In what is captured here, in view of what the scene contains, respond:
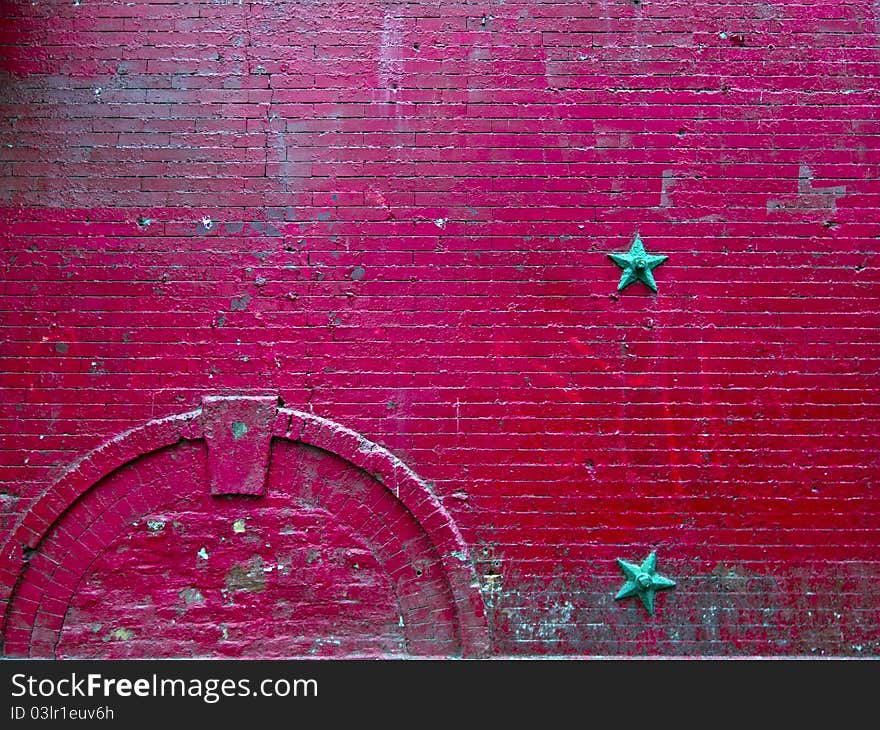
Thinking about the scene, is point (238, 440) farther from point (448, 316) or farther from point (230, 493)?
point (448, 316)

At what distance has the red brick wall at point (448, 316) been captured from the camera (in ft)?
16.2

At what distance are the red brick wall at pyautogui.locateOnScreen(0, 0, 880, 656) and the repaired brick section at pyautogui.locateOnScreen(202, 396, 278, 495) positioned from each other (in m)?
0.10

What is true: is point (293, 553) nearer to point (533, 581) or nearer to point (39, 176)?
point (533, 581)

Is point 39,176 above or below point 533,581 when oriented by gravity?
above

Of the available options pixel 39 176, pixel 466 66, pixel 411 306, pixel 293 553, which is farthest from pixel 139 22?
pixel 293 553

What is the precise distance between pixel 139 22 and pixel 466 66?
2205 mm

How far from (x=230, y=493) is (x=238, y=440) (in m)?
0.34

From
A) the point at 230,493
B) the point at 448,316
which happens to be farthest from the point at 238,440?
the point at 448,316

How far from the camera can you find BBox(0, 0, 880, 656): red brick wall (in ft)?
16.2

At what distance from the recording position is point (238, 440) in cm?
501

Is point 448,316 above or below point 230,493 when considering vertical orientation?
above

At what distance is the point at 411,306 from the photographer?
5.12 m

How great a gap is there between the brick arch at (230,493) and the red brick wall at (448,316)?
0.03 m
